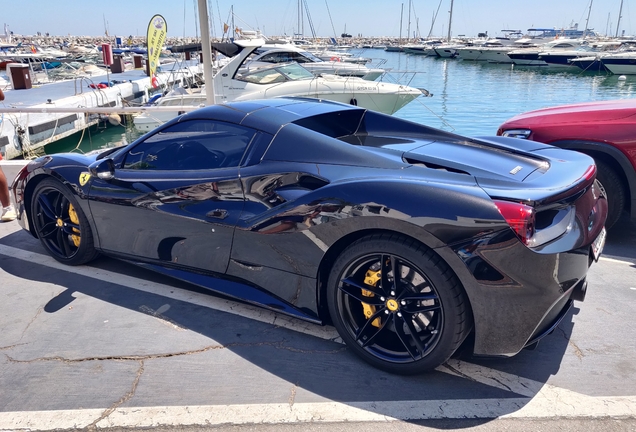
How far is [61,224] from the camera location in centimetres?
419

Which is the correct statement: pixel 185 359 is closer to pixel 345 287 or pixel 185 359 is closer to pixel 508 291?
pixel 345 287

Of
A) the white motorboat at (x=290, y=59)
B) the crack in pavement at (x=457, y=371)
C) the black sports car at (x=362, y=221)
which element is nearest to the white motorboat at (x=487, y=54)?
the white motorboat at (x=290, y=59)

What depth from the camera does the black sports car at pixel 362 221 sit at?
2.41m

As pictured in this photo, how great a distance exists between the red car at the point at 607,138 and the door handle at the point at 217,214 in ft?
9.98

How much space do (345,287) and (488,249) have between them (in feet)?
2.57

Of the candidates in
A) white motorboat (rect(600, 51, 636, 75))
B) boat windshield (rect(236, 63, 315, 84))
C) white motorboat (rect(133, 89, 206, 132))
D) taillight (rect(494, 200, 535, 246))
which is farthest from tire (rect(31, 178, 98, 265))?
white motorboat (rect(600, 51, 636, 75))

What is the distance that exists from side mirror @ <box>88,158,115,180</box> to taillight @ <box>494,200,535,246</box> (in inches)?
107

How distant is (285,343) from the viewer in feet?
10.1

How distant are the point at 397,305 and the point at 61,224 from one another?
292 cm

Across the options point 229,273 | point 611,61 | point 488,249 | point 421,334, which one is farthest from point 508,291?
point 611,61

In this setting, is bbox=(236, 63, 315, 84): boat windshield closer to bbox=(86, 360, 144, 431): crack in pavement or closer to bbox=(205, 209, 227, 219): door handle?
bbox=(205, 209, 227, 219): door handle

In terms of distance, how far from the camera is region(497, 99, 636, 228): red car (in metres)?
4.40

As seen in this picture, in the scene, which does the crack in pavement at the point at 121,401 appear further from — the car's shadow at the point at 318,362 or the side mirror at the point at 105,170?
the side mirror at the point at 105,170

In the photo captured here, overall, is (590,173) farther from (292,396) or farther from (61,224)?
(61,224)
